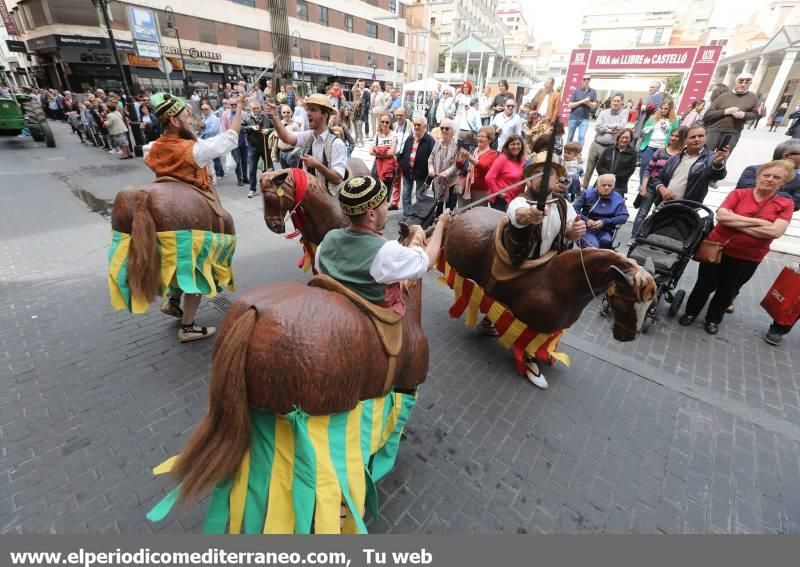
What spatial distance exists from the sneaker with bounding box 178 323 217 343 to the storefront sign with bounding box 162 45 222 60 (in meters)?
31.2

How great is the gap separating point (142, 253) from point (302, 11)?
3782 cm

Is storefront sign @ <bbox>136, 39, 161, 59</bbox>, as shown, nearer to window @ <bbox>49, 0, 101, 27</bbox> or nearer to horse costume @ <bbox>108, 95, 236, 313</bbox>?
window @ <bbox>49, 0, 101, 27</bbox>

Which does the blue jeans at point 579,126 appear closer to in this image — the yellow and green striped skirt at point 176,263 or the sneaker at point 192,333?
the yellow and green striped skirt at point 176,263

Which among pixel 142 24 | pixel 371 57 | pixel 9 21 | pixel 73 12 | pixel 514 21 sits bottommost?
pixel 142 24

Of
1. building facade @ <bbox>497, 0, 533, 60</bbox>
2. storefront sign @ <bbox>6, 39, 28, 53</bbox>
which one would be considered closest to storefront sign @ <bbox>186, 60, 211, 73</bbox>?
storefront sign @ <bbox>6, 39, 28, 53</bbox>

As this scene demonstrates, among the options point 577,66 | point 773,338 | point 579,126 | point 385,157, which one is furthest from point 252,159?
point 577,66

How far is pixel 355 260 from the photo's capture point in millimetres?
1959

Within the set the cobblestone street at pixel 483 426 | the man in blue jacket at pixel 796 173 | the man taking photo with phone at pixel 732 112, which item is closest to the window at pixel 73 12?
the cobblestone street at pixel 483 426

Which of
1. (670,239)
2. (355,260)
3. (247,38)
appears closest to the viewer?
(355,260)

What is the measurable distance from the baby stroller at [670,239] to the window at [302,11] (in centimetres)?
3723

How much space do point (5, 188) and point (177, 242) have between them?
9330 millimetres

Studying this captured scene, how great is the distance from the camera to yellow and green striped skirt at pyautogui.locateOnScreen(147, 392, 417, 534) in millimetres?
1737

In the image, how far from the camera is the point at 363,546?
193 cm

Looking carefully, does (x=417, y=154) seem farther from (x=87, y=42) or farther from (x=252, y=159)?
(x=87, y=42)
